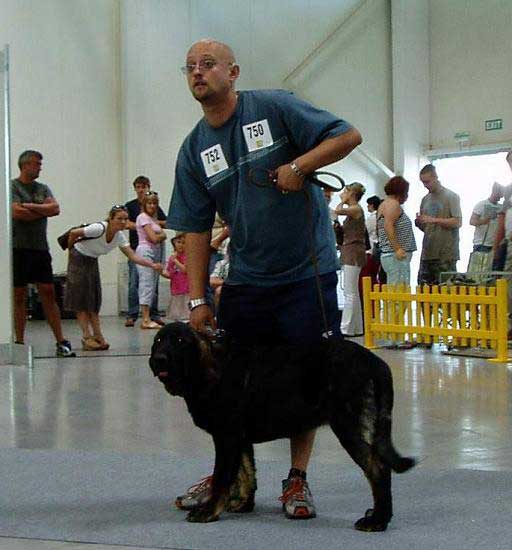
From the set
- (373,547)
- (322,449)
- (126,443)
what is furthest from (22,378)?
(373,547)

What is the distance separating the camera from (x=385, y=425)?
297 cm

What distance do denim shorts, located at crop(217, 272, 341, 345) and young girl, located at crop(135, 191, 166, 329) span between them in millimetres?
6873

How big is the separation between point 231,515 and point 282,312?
2.08 ft

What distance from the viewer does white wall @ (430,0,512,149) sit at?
1473 centimetres

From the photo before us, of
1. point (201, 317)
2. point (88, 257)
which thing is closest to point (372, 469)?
point (201, 317)

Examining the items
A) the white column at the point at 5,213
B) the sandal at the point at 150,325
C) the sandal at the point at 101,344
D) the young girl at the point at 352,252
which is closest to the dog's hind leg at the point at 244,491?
the white column at the point at 5,213

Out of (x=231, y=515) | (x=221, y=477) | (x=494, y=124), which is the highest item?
(x=494, y=124)

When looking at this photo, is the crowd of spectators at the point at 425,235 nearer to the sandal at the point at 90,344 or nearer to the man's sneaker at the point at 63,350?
the sandal at the point at 90,344

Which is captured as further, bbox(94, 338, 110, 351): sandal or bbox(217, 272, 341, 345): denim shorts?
bbox(94, 338, 110, 351): sandal

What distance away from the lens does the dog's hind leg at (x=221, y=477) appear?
305 centimetres

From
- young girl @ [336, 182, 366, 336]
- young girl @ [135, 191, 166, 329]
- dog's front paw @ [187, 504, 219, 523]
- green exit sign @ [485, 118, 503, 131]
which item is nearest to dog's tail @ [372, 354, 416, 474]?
dog's front paw @ [187, 504, 219, 523]

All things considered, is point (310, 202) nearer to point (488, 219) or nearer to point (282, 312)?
point (282, 312)

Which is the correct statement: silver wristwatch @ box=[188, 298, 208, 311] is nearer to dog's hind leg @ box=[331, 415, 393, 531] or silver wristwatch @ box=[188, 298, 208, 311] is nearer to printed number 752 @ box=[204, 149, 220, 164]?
printed number 752 @ box=[204, 149, 220, 164]

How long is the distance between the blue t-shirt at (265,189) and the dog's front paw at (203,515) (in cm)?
70
